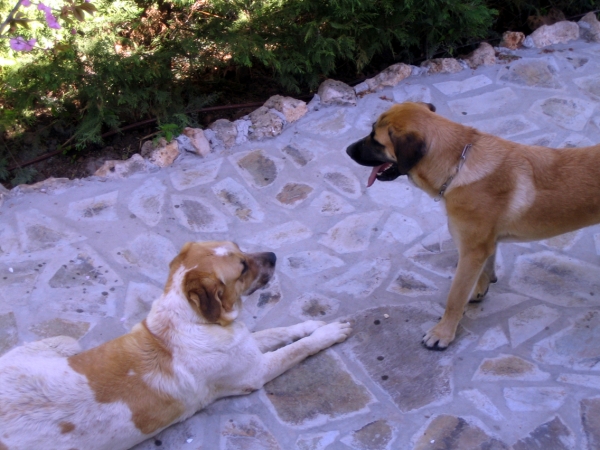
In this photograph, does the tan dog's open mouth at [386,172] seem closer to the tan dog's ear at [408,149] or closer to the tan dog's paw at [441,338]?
the tan dog's ear at [408,149]

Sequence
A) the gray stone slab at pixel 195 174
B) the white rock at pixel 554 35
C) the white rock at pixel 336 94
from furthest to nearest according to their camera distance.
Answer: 1. the white rock at pixel 554 35
2. the white rock at pixel 336 94
3. the gray stone slab at pixel 195 174

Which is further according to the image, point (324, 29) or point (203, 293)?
point (324, 29)

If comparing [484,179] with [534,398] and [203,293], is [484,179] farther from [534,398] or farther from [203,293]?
[203,293]

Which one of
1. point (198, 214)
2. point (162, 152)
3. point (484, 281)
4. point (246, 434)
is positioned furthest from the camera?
point (162, 152)

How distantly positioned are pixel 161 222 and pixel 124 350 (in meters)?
2.00

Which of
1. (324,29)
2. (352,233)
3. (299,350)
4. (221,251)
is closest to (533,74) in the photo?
Result: (324,29)

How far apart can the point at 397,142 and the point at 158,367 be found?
6.79 feet

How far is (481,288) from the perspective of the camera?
475 cm

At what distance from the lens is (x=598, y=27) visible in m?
7.70

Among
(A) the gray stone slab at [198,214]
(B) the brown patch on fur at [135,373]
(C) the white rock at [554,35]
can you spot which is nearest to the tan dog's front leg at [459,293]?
(B) the brown patch on fur at [135,373]

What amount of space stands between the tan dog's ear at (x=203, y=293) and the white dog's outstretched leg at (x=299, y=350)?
0.56 m

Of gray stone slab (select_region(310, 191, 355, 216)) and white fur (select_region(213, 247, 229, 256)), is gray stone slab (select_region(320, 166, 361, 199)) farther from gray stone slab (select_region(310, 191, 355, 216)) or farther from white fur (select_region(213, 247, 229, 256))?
white fur (select_region(213, 247, 229, 256))

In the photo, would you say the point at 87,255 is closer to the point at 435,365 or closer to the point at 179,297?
the point at 179,297

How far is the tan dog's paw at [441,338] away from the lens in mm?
4406
